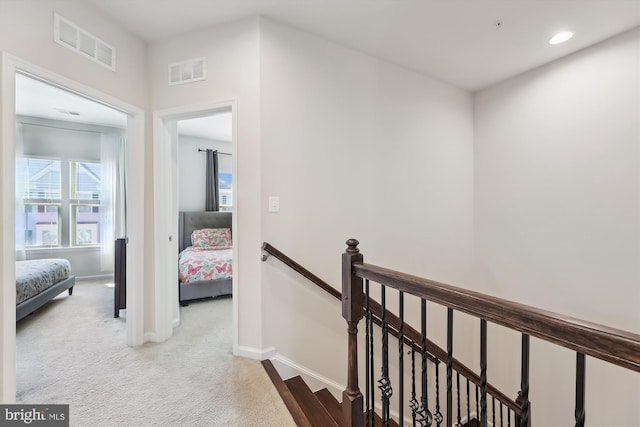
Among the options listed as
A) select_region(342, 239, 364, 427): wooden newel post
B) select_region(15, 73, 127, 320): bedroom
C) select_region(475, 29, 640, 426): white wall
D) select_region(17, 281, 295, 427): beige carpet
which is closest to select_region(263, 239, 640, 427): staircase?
select_region(342, 239, 364, 427): wooden newel post

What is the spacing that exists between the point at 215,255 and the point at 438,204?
9.97ft

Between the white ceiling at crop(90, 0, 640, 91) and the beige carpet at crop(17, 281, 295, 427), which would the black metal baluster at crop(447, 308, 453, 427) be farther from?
the white ceiling at crop(90, 0, 640, 91)

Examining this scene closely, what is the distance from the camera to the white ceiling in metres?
2.02

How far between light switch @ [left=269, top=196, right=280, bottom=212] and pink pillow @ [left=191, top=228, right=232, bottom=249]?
2925 millimetres

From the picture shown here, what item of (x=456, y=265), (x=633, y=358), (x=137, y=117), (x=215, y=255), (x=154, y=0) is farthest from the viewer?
(x=215, y=255)

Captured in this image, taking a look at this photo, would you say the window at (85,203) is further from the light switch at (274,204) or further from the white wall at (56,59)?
the light switch at (274,204)

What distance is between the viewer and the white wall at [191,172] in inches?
206

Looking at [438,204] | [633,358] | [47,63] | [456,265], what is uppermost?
[47,63]

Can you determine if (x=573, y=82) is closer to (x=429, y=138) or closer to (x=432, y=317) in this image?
(x=429, y=138)

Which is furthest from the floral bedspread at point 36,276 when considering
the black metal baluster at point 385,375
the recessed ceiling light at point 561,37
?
the recessed ceiling light at point 561,37

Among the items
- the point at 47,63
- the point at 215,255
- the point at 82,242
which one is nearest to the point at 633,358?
the point at 47,63

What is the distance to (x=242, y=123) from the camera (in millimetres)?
2160

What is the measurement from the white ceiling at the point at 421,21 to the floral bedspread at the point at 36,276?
8.83 feet

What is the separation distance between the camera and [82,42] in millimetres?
1938
